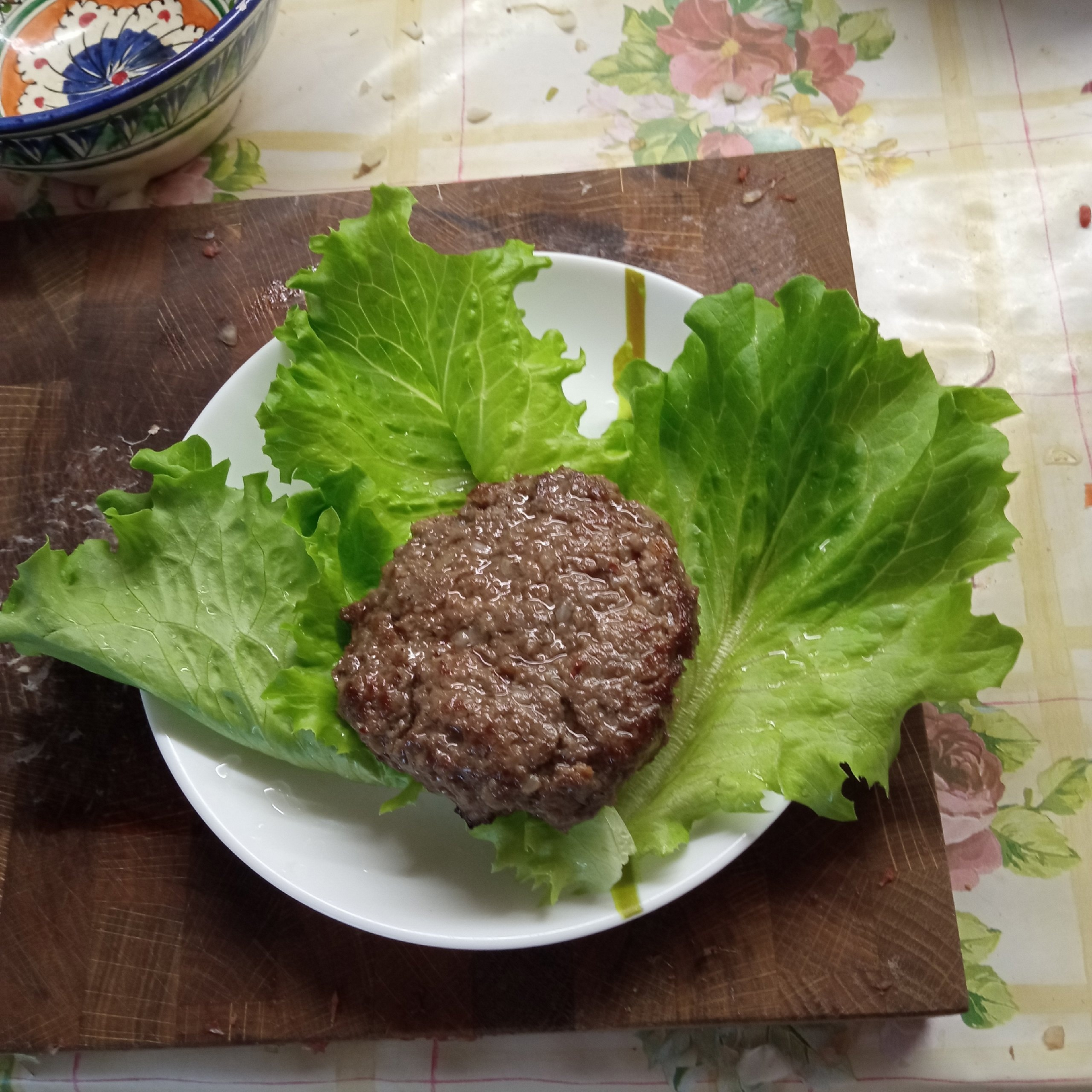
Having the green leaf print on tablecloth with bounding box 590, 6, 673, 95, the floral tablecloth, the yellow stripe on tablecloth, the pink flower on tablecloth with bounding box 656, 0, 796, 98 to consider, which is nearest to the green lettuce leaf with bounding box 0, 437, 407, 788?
the floral tablecloth

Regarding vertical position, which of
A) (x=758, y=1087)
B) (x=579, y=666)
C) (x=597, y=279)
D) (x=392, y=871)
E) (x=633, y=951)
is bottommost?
(x=758, y=1087)

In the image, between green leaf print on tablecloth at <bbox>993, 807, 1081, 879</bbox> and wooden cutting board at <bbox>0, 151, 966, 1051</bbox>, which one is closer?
wooden cutting board at <bbox>0, 151, 966, 1051</bbox>

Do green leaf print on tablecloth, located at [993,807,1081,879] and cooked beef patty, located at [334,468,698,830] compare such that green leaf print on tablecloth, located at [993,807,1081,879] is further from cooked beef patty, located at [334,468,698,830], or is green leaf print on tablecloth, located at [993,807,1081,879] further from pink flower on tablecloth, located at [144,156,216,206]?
pink flower on tablecloth, located at [144,156,216,206]

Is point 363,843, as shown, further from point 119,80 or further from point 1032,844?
point 119,80

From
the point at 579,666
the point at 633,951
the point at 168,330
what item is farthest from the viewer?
the point at 168,330

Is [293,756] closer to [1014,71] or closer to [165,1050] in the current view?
[165,1050]

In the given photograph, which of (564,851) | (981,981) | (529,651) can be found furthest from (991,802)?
(529,651)

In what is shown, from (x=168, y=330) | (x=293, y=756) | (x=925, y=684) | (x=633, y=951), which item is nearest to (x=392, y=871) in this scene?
(x=293, y=756)
